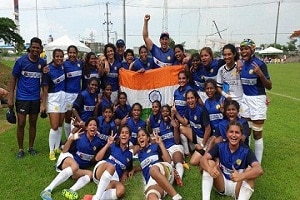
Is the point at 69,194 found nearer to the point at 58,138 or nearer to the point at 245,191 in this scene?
the point at 58,138

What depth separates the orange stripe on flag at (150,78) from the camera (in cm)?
729

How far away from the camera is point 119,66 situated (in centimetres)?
725

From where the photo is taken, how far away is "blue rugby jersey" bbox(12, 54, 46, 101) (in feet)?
20.9

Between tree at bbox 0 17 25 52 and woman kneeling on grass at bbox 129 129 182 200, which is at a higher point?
tree at bbox 0 17 25 52

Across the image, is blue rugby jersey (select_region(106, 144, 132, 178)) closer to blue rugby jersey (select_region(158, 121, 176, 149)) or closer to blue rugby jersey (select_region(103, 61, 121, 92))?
blue rugby jersey (select_region(158, 121, 176, 149))

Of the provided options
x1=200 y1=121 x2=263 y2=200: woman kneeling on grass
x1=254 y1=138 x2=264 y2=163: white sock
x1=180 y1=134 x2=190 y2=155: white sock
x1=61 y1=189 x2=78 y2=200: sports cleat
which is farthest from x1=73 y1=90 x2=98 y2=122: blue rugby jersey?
x1=254 y1=138 x2=264 y2=163: white sock

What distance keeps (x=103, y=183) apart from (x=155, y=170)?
771mm

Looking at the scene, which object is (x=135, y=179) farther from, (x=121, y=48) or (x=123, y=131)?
(x=121, y=48)

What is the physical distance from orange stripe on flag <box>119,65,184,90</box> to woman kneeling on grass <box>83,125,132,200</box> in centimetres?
209

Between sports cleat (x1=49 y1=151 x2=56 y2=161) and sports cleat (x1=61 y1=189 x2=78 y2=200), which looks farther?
sports cleat (x1=49 y1=151 x2=56 y2=161)

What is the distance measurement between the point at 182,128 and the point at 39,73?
2955mm

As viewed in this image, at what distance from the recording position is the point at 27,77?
642 cm

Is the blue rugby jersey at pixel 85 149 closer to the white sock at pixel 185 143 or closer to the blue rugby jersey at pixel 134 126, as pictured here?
the blue rugby jersey at pixel 134 126

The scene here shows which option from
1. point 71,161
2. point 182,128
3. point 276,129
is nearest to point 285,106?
point 276,129
